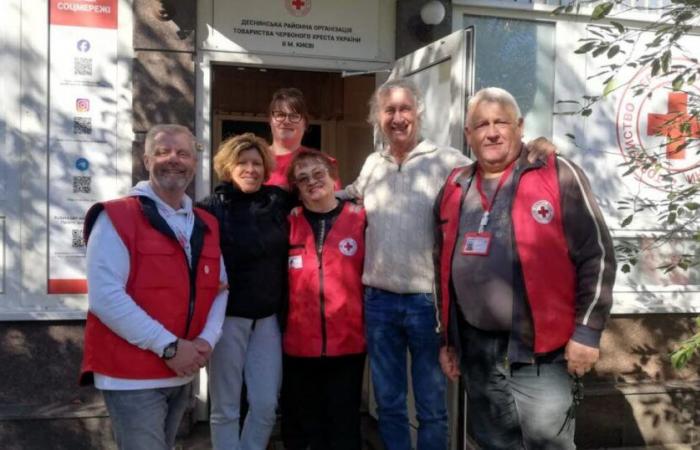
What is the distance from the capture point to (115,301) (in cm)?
255

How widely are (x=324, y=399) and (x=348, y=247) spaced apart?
78 cm

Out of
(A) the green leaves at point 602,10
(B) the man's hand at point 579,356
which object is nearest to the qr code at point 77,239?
(B) the man's hand at point 579,356

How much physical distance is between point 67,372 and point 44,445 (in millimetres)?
465

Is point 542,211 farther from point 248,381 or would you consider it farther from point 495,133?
point 248,381

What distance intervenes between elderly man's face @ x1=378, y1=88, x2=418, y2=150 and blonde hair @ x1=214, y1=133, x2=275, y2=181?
0.60 metres

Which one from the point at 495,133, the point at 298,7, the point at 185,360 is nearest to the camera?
the point at 185,360

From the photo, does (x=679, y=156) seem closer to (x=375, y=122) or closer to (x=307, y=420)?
(x=375, y=122)

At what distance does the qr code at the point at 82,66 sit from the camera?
180 inches

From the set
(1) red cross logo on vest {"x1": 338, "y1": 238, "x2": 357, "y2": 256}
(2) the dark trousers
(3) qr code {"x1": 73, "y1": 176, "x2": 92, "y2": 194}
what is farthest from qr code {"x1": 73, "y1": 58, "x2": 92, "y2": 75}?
(2) the dark trousers

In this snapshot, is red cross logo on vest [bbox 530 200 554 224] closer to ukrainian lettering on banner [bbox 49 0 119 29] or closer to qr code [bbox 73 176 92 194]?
qr code [bbox 73 176 92 194]

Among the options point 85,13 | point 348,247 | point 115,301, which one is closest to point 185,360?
point 115,301

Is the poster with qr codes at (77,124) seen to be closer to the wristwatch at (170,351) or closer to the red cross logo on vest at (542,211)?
the wristwatch at (170,351)

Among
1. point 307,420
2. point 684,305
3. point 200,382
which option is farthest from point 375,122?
point 684,305

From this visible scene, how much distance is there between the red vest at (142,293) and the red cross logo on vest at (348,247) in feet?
3.01
